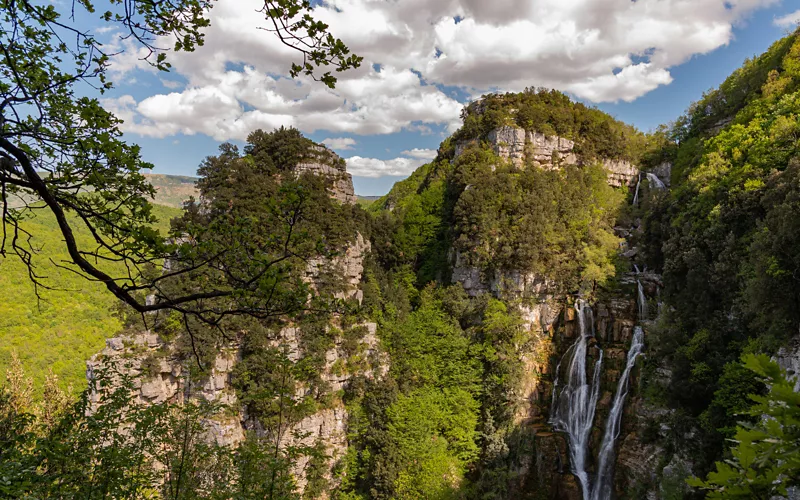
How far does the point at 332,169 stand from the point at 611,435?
78.4 ft

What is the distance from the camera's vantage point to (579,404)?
22391 mm

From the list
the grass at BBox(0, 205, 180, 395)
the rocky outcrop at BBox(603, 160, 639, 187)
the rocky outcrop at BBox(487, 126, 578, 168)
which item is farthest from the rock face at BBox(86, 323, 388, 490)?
the rocky outcrop at BBox(603, 160, 639, 187)

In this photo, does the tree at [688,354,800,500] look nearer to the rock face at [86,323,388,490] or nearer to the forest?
the forest

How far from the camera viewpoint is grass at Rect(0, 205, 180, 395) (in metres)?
36.8

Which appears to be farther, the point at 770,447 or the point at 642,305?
the point at 642,305

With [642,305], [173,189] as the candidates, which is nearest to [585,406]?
Result: [642,305]

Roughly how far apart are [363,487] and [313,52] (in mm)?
22633

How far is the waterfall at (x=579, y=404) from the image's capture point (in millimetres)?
21078

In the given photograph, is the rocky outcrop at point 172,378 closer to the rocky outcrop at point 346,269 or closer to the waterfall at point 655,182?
the rocky outcrop at point 346,269

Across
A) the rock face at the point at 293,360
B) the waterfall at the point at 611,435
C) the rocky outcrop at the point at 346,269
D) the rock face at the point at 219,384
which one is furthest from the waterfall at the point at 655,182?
the rock face at the point at 219,384

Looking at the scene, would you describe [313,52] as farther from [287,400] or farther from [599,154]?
[599,154]

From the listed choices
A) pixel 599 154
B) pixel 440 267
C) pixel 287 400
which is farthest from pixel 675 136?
pixel 287 400

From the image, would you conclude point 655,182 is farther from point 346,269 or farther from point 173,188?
point 173,188

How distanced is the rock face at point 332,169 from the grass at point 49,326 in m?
21.5
